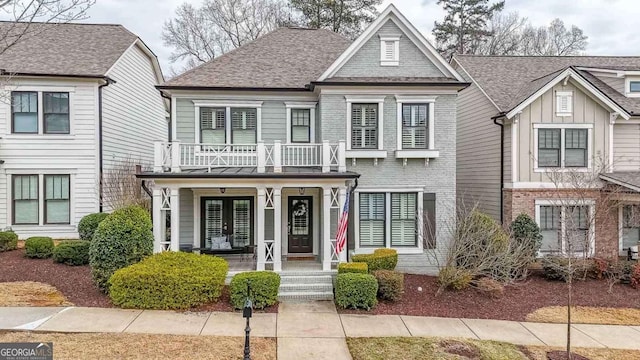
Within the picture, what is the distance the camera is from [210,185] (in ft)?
38.9

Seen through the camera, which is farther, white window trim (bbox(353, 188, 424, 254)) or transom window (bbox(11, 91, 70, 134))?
transom window (bbox(11, 91, 70, 134))

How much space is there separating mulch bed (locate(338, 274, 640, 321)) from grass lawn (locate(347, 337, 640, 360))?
1.97m

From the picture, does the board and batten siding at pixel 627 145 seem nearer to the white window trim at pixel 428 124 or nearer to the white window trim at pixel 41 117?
the white window trim at pixel 428 124

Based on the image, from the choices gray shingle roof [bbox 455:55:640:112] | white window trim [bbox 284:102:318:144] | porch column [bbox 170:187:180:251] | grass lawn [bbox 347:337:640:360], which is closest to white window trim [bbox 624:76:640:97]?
gray shingle roof [bbox 455:55:640:112]

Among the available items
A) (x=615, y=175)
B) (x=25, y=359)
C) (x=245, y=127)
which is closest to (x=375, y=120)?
(x=245, y=127)

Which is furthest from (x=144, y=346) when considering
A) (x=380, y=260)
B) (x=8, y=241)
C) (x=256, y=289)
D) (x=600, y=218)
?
(x=600, y=218)

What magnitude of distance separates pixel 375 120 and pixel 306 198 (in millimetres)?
3702

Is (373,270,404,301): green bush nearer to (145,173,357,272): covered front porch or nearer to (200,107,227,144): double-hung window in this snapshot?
(145,173,357,272): covered front porch

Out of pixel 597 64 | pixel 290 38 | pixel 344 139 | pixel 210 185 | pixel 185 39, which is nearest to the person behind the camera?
pixel 210 185

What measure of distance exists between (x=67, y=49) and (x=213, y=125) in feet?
25.7

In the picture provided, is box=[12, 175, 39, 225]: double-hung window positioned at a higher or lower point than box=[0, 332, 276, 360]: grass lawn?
higher

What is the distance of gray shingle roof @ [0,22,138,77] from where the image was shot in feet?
49.4

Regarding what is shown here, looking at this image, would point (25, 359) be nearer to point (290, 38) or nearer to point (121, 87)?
point (121, 87)

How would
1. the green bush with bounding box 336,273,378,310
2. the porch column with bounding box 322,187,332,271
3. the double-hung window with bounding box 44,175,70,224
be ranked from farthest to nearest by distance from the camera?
1. the double-hung window with bounding box 44,175,70,224
2. the porch column with bounding box 322,187,332,271
3. the green bush with bounding box 336,273,378,310
